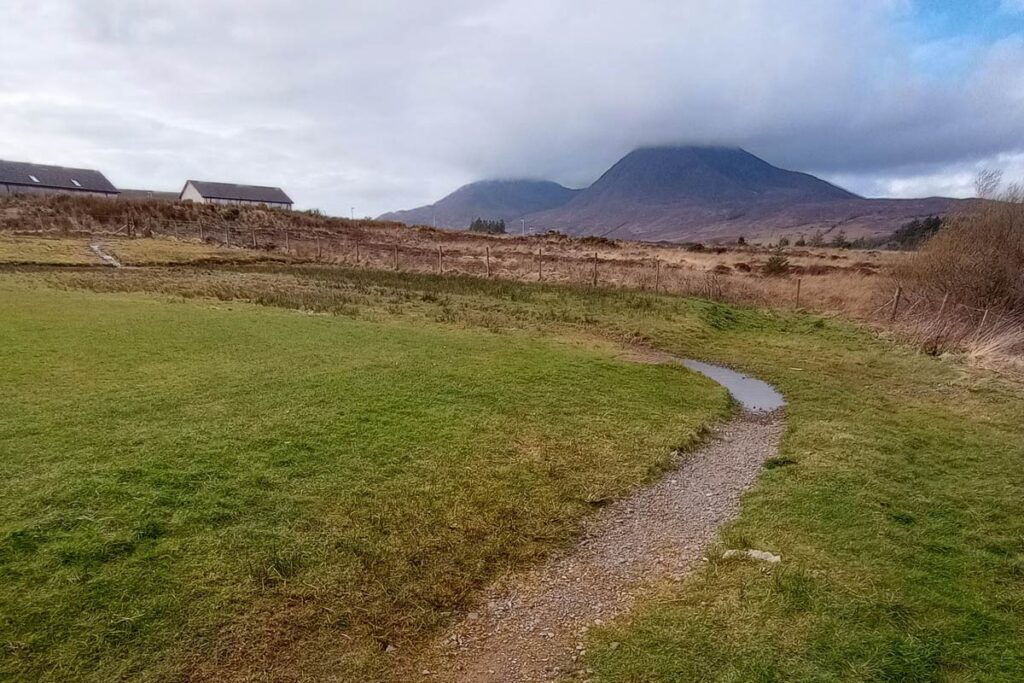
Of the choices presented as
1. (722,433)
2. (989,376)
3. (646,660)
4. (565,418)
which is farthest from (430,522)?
(989,376)

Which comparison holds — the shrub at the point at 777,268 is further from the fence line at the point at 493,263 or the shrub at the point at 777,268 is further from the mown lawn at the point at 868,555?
the mown lawn at the point at 868,555

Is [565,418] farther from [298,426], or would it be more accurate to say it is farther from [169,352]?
[169,352]

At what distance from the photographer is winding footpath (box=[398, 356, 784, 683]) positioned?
15.1 feet

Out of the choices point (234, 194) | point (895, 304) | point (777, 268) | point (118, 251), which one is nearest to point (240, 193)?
point (234, 194)

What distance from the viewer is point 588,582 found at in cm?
572

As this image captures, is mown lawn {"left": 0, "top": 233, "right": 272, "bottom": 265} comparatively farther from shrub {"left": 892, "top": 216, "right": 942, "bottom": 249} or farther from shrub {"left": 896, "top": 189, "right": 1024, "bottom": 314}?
shrub {"left": 892, "top": 216, "right": 942, "bottom": 249}

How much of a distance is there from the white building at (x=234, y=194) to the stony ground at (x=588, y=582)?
3399 inches

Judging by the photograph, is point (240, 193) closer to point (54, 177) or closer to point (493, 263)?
point (54, 177)

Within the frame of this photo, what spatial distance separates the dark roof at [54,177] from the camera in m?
66.2

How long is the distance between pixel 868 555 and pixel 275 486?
20.8ft

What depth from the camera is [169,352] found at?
11.9m

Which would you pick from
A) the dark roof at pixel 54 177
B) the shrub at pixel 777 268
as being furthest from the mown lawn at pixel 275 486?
the dark roof at pixel 54 177

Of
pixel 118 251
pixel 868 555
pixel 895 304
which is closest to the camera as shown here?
pixel 868 555

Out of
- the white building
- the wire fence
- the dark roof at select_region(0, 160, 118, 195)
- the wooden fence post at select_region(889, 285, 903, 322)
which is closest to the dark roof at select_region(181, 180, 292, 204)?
the white building
